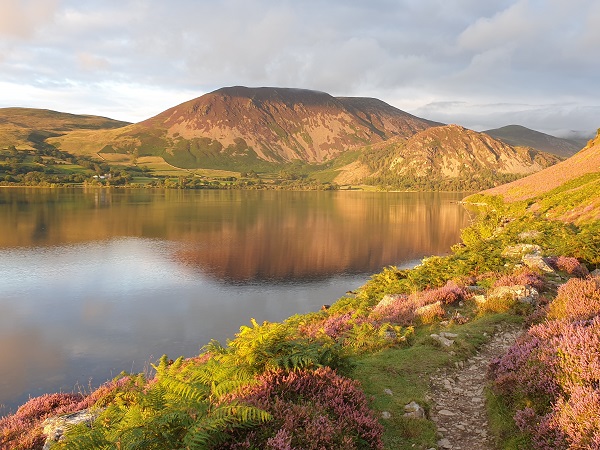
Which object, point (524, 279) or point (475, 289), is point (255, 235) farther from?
point (524, 279)

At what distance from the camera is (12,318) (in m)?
33.3

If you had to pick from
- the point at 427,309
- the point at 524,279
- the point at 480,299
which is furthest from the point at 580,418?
the point at 524,279

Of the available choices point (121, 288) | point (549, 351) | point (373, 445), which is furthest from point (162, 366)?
point (121, 288)

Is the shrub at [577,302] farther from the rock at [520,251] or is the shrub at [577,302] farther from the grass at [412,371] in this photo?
the rock at [520,251]

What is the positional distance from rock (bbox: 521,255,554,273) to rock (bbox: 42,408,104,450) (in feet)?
61.4

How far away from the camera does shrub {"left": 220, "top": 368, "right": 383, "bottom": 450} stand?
5.82 meters

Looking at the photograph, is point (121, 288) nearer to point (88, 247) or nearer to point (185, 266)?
point (185, 266)

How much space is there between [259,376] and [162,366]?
498 centimetres

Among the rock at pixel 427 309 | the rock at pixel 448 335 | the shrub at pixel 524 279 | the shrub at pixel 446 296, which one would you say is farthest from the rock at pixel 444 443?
the shrub at pixel 524 279

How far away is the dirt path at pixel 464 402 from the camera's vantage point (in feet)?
25.6

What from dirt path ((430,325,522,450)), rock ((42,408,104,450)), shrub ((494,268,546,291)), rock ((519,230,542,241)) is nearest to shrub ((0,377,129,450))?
rock ((42,408,104,450))

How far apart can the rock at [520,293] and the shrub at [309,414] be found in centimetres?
1028

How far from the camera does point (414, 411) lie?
8633 mm

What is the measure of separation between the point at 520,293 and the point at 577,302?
578 cm
